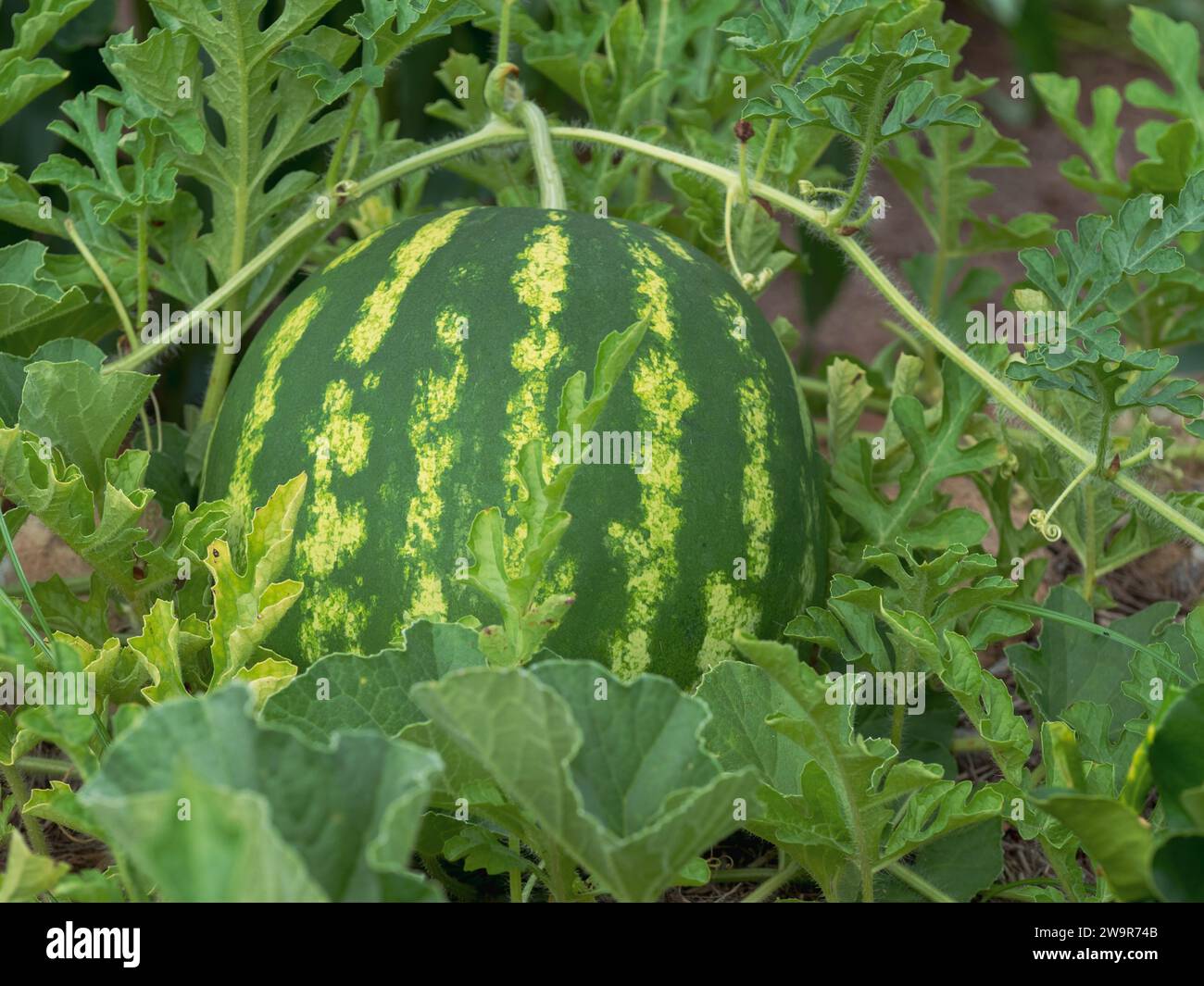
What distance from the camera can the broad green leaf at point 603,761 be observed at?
97cm

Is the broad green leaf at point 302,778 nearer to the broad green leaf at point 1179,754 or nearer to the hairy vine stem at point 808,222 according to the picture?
the broad green leaf at point 1179,754

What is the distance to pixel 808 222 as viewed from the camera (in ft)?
6.23

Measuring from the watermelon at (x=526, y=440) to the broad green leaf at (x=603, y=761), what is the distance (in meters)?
0.42

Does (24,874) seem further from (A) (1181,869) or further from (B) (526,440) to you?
(A) (1181,869)

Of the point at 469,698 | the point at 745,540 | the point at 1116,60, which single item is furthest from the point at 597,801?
the point at 1116,60

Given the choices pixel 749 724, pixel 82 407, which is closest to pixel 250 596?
pixel 82 407

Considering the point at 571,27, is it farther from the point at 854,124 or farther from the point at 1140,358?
the point at 1140,358

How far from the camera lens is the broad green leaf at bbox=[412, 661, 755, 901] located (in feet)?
3.19

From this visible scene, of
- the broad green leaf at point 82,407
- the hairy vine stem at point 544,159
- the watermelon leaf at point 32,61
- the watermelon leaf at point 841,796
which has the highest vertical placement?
the watermelon leaf at point 32,61

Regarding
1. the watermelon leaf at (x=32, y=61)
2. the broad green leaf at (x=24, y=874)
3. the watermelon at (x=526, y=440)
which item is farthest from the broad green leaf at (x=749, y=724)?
the watermelon leaf at (x=32, y=61)

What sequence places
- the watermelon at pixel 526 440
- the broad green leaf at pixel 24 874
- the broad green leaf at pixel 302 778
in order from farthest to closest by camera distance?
the watermelon at pixel 526 440 → the broad green leaf at pixel 24 874 → the broad green leaf at pixel 302 778

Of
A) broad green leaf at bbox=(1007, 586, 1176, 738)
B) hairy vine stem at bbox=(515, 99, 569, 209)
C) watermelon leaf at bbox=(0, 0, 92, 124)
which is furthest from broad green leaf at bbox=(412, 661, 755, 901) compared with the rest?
watermelon leaf at bbox=(0, 0, 92, 124)

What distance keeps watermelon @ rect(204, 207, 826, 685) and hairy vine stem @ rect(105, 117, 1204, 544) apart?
18 centimetres

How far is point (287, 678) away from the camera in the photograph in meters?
1.35
